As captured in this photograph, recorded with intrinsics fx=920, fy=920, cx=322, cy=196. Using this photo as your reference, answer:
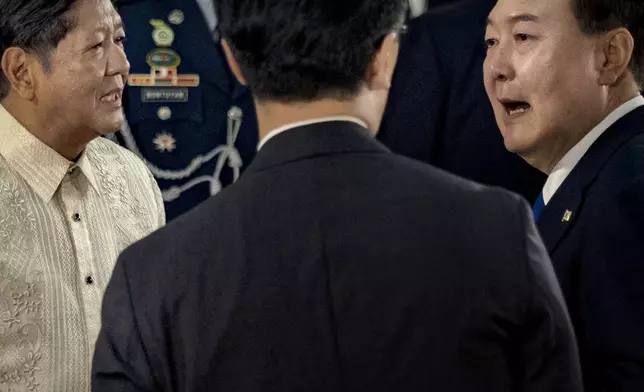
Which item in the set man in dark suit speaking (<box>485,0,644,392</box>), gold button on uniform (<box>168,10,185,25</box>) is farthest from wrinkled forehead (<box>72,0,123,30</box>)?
gold button on uniform (<box>168,10,185,25</box>)

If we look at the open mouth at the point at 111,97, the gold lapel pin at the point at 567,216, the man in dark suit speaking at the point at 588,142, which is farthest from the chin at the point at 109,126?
the gold lapel pin at the point at 567,216

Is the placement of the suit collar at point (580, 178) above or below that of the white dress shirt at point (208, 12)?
below

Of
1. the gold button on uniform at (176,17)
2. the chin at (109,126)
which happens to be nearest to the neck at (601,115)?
the chin at (109,126)

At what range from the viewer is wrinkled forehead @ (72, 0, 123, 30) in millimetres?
1406

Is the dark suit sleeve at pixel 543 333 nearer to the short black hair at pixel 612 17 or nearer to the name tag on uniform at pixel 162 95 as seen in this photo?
the short black hair at pixel 612 17

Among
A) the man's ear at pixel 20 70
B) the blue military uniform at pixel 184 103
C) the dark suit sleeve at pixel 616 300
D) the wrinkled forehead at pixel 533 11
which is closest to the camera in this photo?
the dark suit sleeve at pixel 616 300

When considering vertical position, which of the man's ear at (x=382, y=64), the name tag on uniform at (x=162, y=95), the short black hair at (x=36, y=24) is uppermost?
the short black hair at (x=36, y=24)

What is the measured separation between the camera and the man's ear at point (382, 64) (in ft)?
2.72

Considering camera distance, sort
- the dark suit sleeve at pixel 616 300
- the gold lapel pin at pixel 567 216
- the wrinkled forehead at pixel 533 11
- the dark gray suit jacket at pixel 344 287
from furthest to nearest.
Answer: the wrinkled forehead at pixel 533 11 → the gold lapel pin at pixel 567 216 → the dark suit sleeve at pixel 616 300 → the dark gray suit jacket at pixel 344 287

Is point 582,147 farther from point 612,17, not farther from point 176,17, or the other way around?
point 176,17

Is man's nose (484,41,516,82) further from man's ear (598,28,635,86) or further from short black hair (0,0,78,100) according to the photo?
short black hair (0,0,78,100)

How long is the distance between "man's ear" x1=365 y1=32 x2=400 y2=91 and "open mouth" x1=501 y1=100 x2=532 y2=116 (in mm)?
528

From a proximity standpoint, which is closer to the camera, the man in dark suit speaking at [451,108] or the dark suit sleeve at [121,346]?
the dark suit sleeve at [121,346]

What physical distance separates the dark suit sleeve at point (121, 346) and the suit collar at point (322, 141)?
18 centimetres
